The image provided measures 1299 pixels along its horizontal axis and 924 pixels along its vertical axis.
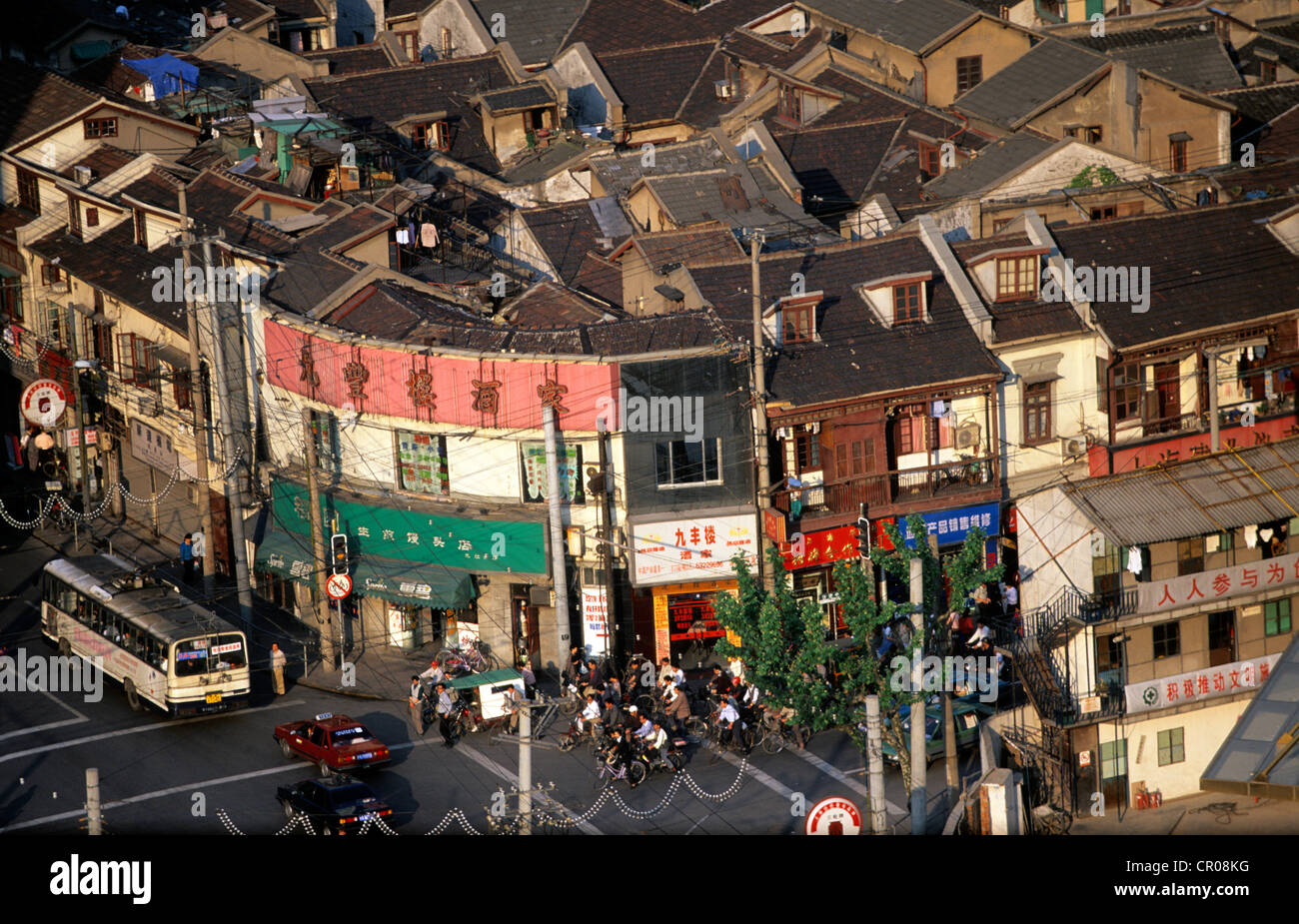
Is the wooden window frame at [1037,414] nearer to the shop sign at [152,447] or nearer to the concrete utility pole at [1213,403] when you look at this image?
the concrete utility pole at [1213,403]

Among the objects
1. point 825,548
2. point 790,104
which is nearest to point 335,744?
point 825,548

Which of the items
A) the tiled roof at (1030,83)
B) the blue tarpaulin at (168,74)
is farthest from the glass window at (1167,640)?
the blue tarpaulin at (168,74)

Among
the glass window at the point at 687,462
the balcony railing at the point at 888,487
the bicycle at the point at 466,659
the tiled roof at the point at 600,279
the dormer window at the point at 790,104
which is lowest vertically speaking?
the bicycle at the point at 466,659

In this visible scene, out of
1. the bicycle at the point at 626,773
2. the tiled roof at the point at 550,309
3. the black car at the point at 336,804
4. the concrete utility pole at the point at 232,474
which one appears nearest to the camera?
the black car at the point at 336,804

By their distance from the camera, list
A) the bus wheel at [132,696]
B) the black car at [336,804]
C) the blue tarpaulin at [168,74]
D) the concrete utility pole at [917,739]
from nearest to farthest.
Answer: the concrete utility pole at [917,739]
the black car at [336,804]
the bus wheel at [132,696]
the blue tarpaulin at [168,74]

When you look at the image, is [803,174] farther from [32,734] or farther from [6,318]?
[32,734]

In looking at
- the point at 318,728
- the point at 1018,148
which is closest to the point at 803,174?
the point at 1018,148
